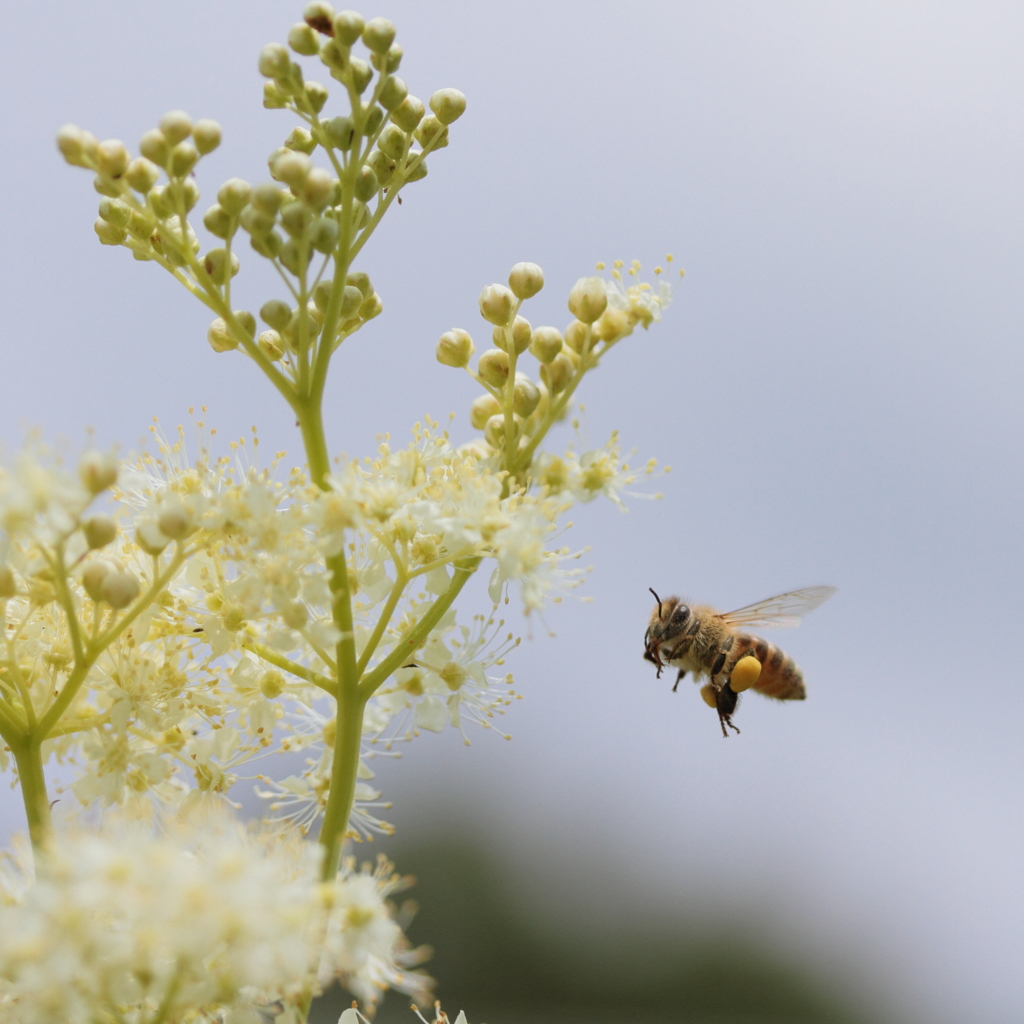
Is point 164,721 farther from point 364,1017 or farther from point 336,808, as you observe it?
point 364,1017

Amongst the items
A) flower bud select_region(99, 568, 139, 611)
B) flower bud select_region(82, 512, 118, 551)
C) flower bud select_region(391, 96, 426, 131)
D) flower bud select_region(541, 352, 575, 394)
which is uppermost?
flower bud select_region(391, 96, 426, 131)

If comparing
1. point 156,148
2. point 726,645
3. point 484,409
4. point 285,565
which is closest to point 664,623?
point 726,645

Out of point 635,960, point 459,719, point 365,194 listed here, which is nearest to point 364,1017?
point 459,719

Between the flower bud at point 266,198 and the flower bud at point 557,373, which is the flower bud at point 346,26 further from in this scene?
the flower bud at point 557,373

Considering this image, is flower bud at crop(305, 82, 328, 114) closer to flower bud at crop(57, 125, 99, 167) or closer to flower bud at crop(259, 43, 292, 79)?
flower bud at crop(259, 43, 292, 79)

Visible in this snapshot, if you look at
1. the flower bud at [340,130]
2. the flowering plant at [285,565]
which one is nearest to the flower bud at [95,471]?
the flowering plant at [285,565]

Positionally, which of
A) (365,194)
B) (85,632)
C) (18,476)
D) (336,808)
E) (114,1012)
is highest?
(365,194)

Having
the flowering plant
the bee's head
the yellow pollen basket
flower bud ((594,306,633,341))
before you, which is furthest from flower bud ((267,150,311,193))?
the yellow pollen basket
